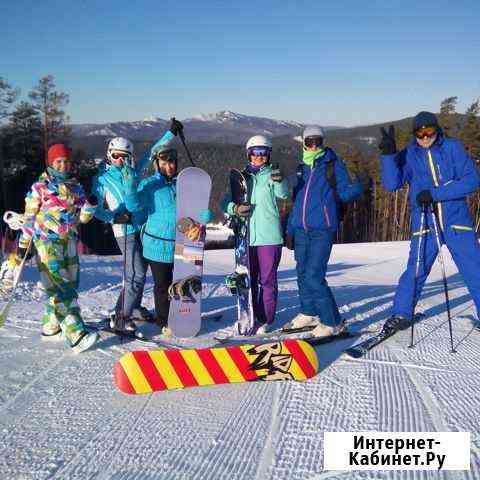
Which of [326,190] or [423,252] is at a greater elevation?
[326,190]

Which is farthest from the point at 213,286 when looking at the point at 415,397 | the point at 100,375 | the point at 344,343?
the point at 415,397

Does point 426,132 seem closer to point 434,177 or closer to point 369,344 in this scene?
point 434,177

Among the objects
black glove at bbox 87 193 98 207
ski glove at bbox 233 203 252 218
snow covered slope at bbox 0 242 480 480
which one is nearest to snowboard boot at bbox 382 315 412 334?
snow covered slope at bbox 0 242 480 480

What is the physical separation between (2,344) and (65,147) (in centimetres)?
185

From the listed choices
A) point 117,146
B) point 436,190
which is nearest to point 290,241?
point 436,190

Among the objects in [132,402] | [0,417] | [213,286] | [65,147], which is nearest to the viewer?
[0,417]

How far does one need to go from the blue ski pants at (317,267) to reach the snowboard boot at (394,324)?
436 millimetres

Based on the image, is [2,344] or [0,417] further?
[2,344]

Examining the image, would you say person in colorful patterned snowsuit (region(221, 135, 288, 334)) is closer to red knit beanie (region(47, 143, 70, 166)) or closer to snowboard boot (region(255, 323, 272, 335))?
snowboard boot (region(255, 323, 272, 335))

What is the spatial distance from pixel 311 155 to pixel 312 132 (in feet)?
0.67

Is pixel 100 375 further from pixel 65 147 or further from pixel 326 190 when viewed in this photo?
pixel 326 190

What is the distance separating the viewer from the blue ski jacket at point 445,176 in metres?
4.20

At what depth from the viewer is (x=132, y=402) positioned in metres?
3.14

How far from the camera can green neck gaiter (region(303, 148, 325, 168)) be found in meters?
4.38
